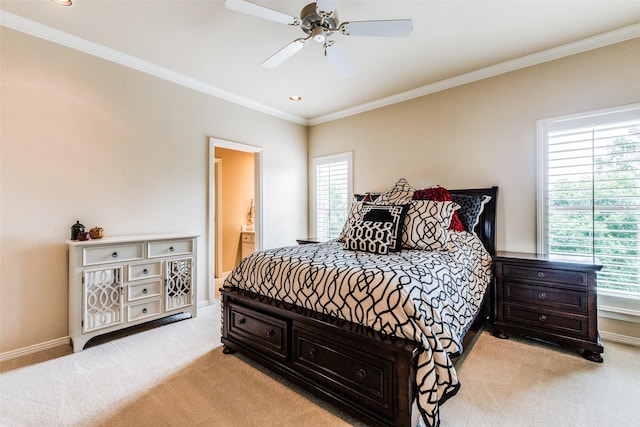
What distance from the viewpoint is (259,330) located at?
→ 7.06 feet

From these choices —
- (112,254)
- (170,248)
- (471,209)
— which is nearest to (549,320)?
(471,209)

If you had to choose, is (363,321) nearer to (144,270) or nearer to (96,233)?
(144,270)

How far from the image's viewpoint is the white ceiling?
227 cm

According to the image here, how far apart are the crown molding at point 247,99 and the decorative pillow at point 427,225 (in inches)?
66.7

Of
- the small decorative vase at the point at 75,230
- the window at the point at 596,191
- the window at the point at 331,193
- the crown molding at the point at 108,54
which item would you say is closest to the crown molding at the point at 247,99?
the crown molding at the point at 108,54

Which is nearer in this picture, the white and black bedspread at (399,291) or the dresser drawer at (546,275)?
the white and black bedspread at (399,291)

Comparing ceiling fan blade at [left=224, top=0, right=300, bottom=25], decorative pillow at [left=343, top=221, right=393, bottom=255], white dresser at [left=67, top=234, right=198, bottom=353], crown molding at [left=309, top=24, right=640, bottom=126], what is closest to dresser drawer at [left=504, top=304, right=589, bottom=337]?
decorative pillow at [left=343, top=221, right=393, bottom=255]

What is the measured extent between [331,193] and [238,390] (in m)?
3.39

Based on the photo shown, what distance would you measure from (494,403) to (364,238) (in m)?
1.43

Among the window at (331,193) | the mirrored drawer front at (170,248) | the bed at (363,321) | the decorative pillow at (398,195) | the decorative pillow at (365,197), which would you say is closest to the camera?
the bed at (363,321)

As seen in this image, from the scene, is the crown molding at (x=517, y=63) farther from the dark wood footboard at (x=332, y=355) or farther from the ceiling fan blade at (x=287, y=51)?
the dark wood footboard at (x=332, y=355)

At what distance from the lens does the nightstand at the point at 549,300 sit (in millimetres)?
2320

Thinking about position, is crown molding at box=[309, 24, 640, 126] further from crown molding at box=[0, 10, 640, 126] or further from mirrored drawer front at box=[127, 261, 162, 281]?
mirrored drawer front at box=[127, 261, 162, 281]

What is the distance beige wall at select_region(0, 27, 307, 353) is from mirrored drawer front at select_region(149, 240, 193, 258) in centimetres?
38
